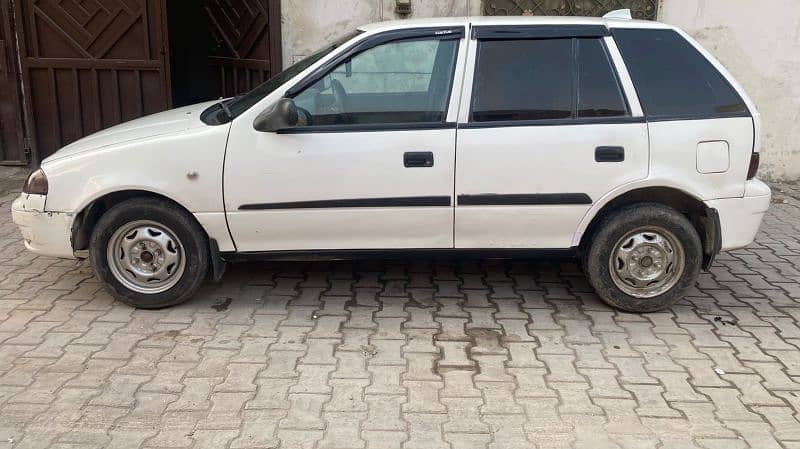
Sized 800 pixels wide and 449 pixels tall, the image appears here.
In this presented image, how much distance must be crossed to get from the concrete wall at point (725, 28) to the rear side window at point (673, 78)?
3409 mm

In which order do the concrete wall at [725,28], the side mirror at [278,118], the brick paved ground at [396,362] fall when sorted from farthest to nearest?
the concrete wall at [725,28] < the side mirror at [278,118] < the brick paved ground at [396,362]

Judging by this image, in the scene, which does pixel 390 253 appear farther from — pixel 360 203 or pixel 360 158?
pixel 360 158

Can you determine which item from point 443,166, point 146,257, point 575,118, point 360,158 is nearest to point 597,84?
point 575,118

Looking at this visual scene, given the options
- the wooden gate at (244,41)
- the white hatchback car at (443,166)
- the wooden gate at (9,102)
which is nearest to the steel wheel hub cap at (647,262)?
the white hatchback car at (443,166)

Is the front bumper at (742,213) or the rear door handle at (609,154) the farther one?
the front bumper at (742,213)

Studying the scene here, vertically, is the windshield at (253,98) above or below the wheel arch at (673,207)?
above

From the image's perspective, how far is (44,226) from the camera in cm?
427

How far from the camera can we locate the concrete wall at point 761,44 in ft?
24.5

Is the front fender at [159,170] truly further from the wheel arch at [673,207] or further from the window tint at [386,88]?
the wheel arch at [673,207]

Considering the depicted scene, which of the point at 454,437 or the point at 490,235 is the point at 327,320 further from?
the point at 454,437

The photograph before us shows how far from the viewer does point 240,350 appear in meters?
3.92

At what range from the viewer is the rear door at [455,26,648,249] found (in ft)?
13.6

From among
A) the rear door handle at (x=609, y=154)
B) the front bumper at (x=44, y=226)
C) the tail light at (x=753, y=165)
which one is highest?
the rear door handle at (x=609, y=154)

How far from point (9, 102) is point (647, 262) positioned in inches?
279
